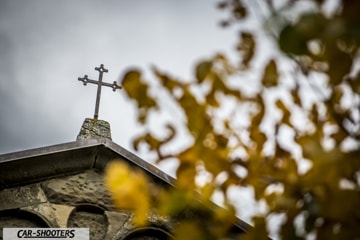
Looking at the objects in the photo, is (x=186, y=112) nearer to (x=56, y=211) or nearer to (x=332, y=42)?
(x=332, y=42)

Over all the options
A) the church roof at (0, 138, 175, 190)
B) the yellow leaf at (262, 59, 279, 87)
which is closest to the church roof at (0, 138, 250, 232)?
the church roof at (0, 138, 175, 190)

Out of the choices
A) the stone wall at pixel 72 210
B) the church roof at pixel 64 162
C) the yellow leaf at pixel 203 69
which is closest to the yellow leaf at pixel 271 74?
the yellow leaf at pixel 203 69

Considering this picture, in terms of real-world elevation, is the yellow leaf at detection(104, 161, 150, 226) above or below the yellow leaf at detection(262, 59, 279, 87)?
below

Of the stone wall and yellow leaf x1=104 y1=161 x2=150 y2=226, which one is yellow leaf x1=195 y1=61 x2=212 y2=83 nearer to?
yellow leaf x1=104 y1=161 x2=150 y2=226

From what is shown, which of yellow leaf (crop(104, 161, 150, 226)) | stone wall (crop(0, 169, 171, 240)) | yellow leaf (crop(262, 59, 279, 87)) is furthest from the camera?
stone wall (crop(0, 169, 171, 240))

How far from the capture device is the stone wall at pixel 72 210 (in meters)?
4.16

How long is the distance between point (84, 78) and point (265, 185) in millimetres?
6085

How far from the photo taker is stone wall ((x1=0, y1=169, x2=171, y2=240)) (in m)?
4.16

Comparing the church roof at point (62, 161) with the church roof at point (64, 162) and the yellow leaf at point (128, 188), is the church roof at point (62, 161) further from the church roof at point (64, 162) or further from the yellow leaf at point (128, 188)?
the yellow leaf at point (128, 188)

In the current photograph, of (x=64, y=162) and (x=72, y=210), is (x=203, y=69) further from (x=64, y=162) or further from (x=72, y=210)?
(x=64, y=162)

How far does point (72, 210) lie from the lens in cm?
423

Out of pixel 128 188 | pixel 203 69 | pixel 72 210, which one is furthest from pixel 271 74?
pixel 72 210

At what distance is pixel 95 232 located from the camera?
4230 mm

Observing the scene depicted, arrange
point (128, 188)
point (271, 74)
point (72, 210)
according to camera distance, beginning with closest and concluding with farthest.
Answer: point (128, 188)
point (271, 74)
point (72, 210)
